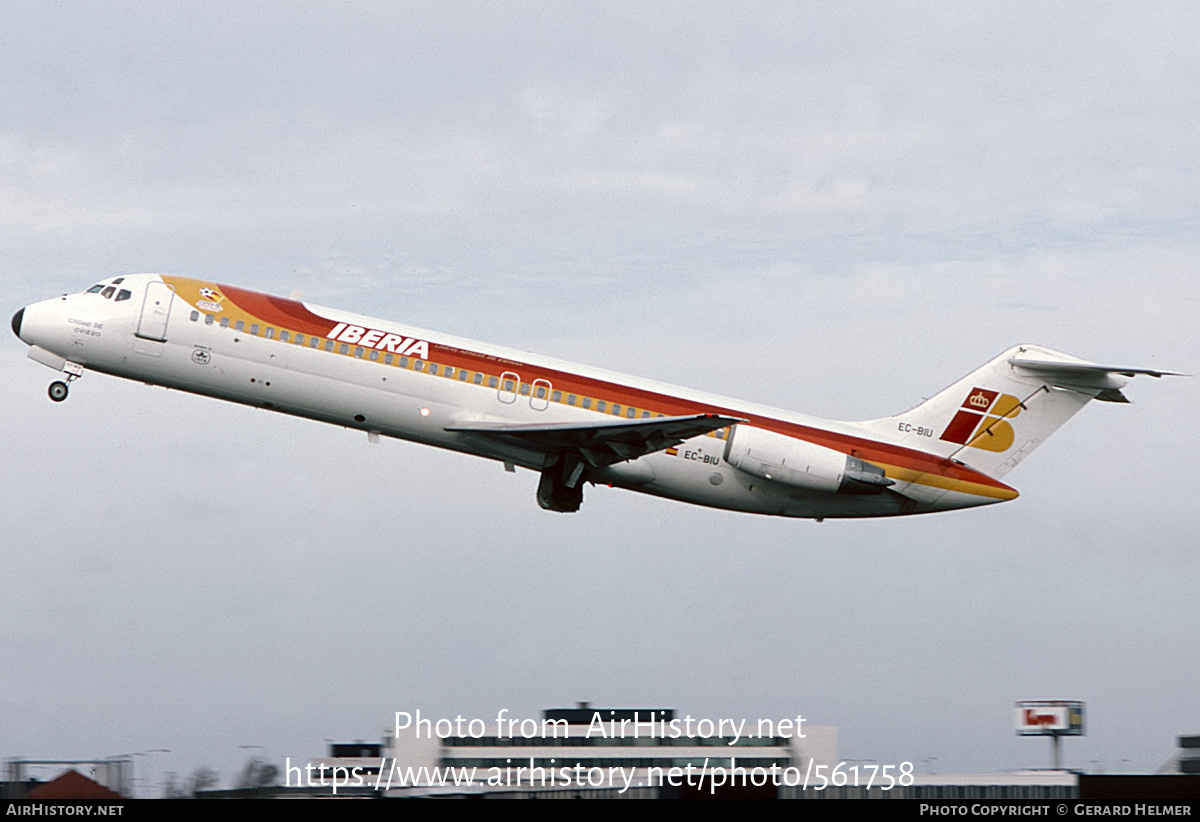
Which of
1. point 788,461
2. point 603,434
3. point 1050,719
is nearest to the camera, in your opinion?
point 603,434

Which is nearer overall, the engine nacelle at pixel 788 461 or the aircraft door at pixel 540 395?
the aircraft door at pixel 540 395

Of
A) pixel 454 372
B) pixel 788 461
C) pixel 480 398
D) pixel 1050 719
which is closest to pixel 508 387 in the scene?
pixel 480 398

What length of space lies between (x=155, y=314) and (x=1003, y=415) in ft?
60.4

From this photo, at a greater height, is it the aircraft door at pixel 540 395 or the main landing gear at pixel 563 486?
the aircraft door at pixel 540 395

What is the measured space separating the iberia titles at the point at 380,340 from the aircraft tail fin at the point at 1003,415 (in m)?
10.4

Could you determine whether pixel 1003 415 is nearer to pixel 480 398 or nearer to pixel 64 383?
pixel 480 398

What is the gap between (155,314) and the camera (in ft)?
94.4

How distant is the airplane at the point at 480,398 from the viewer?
28.6 metres

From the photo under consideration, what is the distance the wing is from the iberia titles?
171 centimetres

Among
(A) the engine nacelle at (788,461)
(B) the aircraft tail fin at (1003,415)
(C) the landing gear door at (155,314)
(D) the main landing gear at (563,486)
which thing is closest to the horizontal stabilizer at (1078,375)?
(B) the aircraft tail fin at (1003,415)

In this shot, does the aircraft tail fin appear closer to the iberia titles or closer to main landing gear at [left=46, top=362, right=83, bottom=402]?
the iberia titles

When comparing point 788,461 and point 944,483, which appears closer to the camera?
point 788,461

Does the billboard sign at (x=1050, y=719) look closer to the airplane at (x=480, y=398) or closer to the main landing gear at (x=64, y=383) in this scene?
the airplane at (x=480, y=398)

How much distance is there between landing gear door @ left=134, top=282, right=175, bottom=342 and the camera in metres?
28.7
